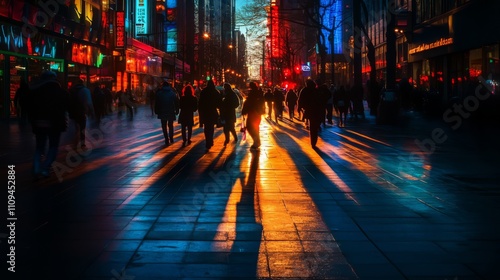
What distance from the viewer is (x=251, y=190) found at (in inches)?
388

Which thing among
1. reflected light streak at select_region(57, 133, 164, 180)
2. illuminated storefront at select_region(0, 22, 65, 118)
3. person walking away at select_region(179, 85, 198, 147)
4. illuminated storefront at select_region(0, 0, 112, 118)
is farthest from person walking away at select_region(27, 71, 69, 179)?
illuminated storefront at select_region(0, 22, 65, 118)

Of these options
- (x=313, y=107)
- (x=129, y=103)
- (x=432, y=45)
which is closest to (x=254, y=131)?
(x=313, y=107)

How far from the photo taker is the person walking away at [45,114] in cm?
1095

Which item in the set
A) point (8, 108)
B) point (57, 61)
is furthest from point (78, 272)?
point (57, 61)

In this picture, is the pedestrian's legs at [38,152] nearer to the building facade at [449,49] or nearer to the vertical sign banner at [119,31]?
the building facade at [449,49]

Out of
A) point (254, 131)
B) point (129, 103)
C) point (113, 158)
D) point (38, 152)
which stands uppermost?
point (129, 103)

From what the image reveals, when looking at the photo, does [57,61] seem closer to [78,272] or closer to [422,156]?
[422,156]

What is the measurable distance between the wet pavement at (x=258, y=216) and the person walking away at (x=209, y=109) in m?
1.75

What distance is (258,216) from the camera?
25.6 feet

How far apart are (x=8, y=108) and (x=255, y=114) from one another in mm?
18520

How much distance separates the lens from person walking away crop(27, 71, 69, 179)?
35.9 ft

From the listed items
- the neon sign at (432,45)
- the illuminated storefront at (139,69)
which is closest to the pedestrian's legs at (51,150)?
the neon sign at (432,45)

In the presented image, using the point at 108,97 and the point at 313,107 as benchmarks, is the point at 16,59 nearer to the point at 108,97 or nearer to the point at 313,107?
the point at 108,97

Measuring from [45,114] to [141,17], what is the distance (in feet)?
177
